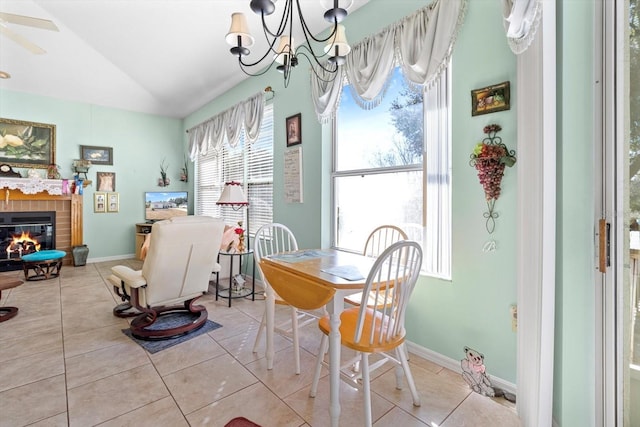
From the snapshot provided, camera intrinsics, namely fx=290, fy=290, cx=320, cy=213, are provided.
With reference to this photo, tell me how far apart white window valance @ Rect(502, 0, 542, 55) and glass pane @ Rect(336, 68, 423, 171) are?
850 mm

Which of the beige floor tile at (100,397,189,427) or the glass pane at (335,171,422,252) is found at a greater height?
the glass pane at (335,171,422,252)

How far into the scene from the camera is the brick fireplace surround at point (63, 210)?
15.3ft

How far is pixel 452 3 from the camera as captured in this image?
1885 mm

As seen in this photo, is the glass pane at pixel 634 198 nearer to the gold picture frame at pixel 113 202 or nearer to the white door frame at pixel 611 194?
the white door frame at pixel 611 194

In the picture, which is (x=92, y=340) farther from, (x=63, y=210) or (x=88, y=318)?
(x=63, y=210)

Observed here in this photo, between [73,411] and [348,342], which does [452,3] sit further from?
[73,411]

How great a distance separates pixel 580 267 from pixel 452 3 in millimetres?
1739

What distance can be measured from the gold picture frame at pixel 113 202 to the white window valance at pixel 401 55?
15.5 ft

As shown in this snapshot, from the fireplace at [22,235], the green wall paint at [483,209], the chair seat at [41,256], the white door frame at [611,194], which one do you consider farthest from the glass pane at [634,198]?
the fireplace at [22,235]

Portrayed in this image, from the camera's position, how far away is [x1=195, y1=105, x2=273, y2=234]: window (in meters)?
3.91

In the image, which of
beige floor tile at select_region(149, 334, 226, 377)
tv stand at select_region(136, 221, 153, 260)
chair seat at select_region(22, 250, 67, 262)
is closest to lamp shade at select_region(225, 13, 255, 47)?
beige floor tile at select_region(149, 334, 226, 377)

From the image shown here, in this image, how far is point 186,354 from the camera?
2154 mm

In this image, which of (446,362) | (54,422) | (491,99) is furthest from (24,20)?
(446,362)

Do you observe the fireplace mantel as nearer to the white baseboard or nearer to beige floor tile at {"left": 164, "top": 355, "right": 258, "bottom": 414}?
beige floor tile at {"left": 164, "top": 355, "right": 258, "bottom": 414}
